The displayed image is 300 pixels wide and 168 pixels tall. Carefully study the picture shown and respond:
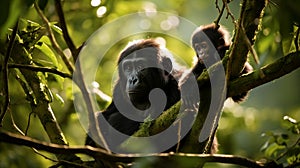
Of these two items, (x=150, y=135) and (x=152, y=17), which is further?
(x=152, y=17)

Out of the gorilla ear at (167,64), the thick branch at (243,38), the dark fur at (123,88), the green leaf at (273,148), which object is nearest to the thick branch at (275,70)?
the thick branch at (243,38)

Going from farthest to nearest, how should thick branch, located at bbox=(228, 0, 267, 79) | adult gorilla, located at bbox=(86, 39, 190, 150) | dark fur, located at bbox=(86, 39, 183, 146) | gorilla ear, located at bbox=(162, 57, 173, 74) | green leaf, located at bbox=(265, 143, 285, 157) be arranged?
gorilla ear, located at bbox=(162, 57, 173, 74) → dark fur, located at bbox=(86, 39, 183, 146) → adult gorilla, located at bbox=(86, 39, 190, 150) → green leaf, located at bbox=(265, 143, 285, 157) → thick branch, located at bbox=(228, 0, 267, 79)

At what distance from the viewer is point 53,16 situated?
5.71 metres

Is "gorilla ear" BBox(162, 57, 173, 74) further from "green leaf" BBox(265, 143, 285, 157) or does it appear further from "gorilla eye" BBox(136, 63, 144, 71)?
"green leaf" BBox(265, 143, 285, 157)

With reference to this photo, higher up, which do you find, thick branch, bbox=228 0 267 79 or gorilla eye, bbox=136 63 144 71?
thick branch, bbox=228 0 267 79

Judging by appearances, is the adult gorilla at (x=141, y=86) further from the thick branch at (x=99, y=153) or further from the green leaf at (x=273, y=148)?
the thick branch at (x=99, y=153)

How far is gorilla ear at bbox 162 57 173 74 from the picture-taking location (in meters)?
4.33

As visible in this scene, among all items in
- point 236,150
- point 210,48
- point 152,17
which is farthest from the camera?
point 152,17

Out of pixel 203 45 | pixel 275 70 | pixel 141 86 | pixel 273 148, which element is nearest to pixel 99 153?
pixel 275 70

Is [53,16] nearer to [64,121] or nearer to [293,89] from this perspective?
[64,121]

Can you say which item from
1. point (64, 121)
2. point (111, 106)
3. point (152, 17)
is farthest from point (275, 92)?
point (111, 106)

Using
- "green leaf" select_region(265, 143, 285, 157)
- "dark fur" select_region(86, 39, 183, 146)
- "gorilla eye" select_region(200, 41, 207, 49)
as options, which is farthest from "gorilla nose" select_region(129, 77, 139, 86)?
"green leaf" select_region(265, 143, 285, 157)

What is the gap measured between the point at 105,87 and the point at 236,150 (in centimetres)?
133

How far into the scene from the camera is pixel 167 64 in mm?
4352
